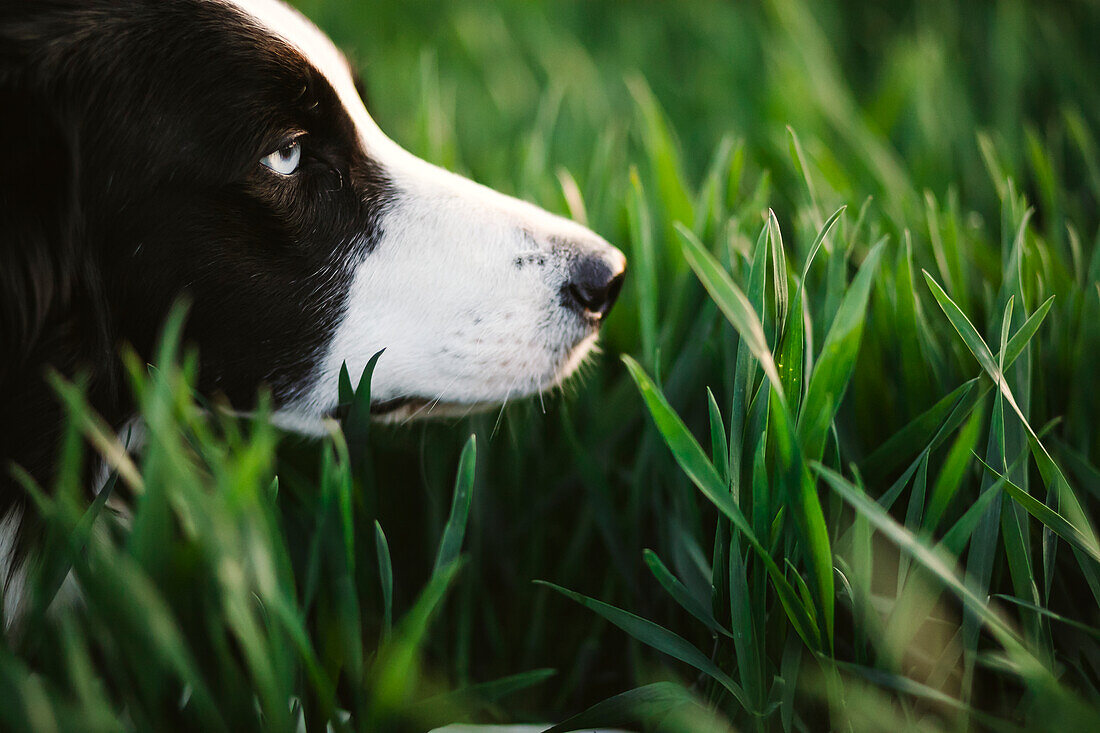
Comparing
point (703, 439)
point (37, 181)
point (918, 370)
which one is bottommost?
point (703, 439)

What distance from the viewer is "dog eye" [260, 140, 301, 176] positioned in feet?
3.17

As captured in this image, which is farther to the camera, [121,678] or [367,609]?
[367,609]

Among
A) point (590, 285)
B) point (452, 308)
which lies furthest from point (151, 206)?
point (590, 285)

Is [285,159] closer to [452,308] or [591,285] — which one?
[452,308]

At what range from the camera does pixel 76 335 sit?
0.90m

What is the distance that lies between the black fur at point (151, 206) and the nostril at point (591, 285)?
281 mm

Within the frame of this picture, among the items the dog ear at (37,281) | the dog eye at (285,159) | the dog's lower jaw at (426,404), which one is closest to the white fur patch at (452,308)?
the dog's lower jaw at (426,404)

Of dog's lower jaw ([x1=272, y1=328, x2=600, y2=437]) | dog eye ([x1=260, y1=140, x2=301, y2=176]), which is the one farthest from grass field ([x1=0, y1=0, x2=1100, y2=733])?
dog eye ([x1=260, y1=140, x2=301, y2=176])

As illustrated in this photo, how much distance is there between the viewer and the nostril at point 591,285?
1.04 meters

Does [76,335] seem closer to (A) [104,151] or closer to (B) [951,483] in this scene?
(A) [104,151]

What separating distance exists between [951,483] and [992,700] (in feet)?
0.95

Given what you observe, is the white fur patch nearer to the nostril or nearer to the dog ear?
the nostril

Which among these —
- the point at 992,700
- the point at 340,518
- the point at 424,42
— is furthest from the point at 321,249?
the point at 424,42

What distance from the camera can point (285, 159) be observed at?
0.98 metres
